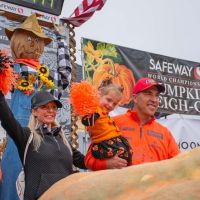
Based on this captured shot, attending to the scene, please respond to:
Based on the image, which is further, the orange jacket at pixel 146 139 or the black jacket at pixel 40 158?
the orange jacket at pixel 146 139

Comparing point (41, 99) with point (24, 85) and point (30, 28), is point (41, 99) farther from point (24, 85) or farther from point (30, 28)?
point (30, 28)

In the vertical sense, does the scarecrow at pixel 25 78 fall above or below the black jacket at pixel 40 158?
above

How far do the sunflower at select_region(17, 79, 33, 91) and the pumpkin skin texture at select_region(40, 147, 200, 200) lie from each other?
68.8 inches

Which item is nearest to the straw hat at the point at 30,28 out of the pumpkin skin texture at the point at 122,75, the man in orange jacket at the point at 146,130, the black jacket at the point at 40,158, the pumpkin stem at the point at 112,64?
the man in orange jacket at the point at 146,130

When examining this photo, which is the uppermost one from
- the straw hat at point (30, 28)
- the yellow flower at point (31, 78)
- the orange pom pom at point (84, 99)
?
the straw hat at point (30, 28)

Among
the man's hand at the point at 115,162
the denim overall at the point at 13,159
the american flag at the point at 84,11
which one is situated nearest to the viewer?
the man's hand at the point at 115,162

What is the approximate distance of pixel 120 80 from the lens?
17.5ft

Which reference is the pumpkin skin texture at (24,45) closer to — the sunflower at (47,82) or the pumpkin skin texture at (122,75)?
the sunflower at (47,82)

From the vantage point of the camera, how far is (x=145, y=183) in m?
0.67

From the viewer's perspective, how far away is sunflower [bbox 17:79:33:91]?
7.98 feet

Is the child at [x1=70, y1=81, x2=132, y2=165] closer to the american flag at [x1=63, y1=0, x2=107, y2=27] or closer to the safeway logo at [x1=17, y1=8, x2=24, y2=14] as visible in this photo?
the safeway logo at [x1=17, y1=8, x2=24, y2=14]

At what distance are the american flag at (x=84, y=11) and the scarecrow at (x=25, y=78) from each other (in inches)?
38.5

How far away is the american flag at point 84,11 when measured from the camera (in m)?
3.79

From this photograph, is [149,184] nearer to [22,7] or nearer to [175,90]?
[22,7]
